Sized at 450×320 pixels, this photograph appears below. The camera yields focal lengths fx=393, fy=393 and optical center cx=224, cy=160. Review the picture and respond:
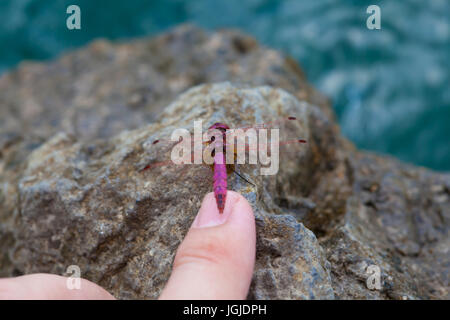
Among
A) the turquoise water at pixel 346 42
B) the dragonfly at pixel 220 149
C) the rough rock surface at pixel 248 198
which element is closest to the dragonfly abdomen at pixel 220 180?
the dragonfly at pixel 220 149

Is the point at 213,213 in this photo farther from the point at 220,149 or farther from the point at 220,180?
the point at 220,149

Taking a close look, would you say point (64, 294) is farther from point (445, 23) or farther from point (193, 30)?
point (445, 23)

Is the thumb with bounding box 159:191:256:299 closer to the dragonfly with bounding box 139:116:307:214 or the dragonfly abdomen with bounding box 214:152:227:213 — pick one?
the dragonfly abdomen with bounding box 214:152:227:213

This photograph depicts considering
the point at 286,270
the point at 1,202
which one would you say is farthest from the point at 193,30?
the point at 286,270

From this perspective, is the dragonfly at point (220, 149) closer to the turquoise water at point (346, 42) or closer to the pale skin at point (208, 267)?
the pale skin at point (208, 267)

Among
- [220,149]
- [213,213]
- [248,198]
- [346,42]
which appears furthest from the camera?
[346,42]

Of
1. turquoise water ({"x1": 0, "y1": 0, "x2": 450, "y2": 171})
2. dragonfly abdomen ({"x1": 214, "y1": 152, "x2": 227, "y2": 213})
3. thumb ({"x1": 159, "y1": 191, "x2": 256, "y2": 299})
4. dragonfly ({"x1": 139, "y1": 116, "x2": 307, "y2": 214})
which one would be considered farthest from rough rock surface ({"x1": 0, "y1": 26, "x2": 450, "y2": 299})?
turquoise water ({"x1": 0, "y1": 0, "x2": 450, "y2": 171})

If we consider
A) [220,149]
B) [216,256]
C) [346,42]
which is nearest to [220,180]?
[220,149]

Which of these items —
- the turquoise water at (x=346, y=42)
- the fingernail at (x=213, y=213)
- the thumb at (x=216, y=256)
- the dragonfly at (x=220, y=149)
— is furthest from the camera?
the turquoise water at (x=346, y=42)
